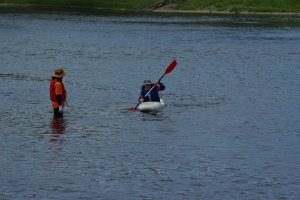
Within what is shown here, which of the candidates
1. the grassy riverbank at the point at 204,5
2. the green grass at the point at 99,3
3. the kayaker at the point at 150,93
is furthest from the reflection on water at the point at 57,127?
the green grass at the point at 99,3

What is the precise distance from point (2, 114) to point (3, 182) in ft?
33.8

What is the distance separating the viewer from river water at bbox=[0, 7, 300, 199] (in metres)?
18.2

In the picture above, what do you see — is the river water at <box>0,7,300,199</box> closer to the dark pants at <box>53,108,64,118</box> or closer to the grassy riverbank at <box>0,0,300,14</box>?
the dark pants at <box>53,108,64,118</box>

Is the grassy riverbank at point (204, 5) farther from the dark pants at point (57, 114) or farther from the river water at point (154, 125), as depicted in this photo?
the dark pants at point (57, 114)

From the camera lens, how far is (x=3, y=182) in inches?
720

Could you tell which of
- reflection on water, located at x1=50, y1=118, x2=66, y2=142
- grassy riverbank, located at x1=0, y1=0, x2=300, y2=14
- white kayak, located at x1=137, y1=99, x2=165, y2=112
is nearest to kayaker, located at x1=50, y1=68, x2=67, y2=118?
reflection on water, located at x1=50, y1=118, x2=66, y2=142

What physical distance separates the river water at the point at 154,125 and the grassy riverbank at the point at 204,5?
4301 cm

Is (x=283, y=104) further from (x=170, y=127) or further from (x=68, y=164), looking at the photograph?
(x=68, y=164)

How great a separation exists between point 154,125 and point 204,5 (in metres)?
84.5

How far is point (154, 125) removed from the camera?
85.5 feet

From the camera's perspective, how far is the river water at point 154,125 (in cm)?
1823

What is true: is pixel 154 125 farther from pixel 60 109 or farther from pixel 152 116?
pixel 60 109

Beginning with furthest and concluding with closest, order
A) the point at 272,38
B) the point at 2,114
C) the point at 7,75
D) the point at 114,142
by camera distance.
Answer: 1. the point at 272,38
2. the point at 7,75
3. the point at 2,114
4. the point at 114,142

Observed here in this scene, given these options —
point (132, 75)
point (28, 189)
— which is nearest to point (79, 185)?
point (28, 189)
